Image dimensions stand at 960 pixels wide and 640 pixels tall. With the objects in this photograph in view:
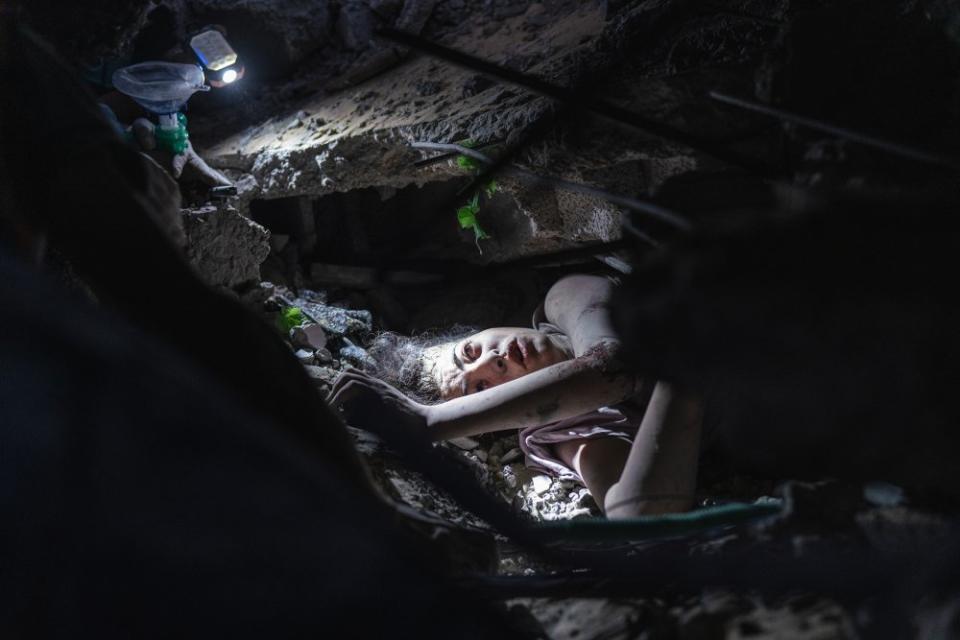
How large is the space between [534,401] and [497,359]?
2.00ft

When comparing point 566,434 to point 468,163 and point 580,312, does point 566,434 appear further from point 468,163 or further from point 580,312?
point 468,163

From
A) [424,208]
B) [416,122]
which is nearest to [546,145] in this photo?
[416,122]

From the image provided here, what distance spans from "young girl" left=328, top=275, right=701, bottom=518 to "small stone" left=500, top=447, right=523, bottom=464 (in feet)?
0.60

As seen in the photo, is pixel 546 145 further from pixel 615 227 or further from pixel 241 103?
pixel 241 103

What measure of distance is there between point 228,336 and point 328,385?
1.83 m

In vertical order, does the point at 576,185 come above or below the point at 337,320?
above

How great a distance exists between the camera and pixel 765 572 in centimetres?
81

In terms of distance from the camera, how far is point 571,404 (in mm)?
2273

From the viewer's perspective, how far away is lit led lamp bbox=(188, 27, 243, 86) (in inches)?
153

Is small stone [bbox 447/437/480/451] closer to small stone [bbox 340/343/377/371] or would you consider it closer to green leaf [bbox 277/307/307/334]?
small stone [bbox 340/343/377/371]

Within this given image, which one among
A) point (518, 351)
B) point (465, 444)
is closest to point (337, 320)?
point (465, 444)

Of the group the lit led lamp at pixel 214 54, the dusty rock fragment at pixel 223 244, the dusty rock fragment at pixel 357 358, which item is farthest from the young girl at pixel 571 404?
the lit led lamp at pixel 214 54

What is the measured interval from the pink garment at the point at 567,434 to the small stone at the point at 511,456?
17cm

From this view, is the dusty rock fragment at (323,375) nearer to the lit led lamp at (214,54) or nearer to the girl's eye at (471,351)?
the girl's eye at (471,351)
